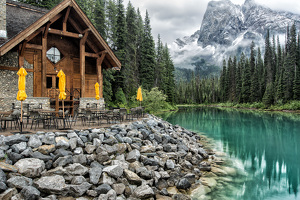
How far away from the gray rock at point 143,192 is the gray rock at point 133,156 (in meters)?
1.64

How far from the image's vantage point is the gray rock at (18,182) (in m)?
5.41

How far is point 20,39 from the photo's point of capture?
12406mm

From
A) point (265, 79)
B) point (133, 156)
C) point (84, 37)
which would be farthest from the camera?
point (265, 79)

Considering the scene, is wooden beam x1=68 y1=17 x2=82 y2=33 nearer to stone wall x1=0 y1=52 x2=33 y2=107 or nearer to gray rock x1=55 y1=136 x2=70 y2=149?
stone wall x1=0 y1=52 x2=33 y2=107

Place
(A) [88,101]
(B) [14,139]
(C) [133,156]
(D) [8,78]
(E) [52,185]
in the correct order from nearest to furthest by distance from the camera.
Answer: (E) [52,185] → (B) [14,139] → (C) [133,156] → (D) [8,78] → (A) [88,101]

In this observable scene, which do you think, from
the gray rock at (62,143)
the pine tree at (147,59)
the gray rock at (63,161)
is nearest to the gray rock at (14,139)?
the gray rock at (62,143)

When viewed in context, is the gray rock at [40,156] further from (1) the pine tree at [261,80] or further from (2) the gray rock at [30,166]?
(1) the pine tree at [261,80]

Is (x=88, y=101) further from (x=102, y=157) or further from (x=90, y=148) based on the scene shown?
(x=102, y=157)

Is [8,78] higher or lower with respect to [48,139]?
higher

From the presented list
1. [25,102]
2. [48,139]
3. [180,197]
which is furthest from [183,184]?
[25,102]

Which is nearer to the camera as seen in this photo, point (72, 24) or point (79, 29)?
point (72, 24)

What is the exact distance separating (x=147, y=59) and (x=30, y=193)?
1398 inches

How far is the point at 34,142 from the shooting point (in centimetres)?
720

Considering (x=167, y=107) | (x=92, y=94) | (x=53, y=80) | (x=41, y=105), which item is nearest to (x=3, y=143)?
(x=41, y=105)
